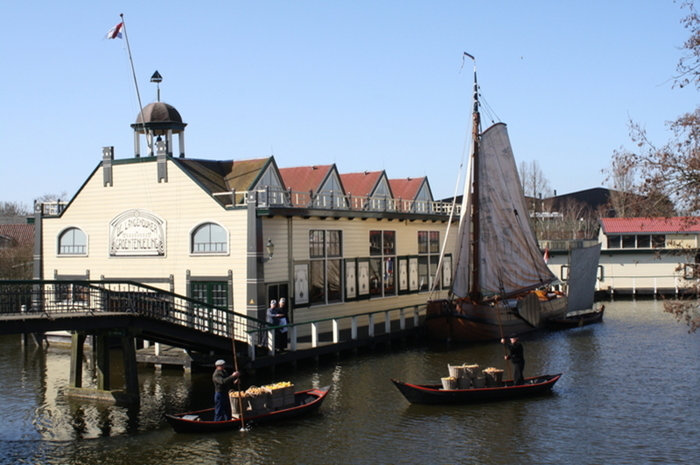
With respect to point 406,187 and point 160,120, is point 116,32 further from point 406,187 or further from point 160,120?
point 406,187

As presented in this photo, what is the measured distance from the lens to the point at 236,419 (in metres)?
20.8

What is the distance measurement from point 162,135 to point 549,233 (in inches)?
2155

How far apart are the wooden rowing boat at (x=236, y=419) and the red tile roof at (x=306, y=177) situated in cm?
2163

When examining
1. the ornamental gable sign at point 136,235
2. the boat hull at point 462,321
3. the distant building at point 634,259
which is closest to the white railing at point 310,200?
the ornamental gable sign at point 136,235

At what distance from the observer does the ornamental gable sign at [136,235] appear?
3419cm

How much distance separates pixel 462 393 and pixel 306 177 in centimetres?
2395

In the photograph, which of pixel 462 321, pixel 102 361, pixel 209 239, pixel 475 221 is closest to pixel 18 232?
pixel 209 239

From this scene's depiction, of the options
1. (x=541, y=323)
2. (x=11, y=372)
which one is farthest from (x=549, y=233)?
(x=11, y=372)

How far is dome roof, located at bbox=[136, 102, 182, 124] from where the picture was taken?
3700 cm

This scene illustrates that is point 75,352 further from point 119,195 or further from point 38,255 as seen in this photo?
point 38,255

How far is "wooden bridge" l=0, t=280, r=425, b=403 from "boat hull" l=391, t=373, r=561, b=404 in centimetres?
653

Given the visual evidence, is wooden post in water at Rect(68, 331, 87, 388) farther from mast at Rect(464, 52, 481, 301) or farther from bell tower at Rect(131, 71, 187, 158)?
mast at Rect(464, 52, 481, 301)

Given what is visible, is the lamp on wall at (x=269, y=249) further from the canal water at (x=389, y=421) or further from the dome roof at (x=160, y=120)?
the dome roof at (x=160, y=120)

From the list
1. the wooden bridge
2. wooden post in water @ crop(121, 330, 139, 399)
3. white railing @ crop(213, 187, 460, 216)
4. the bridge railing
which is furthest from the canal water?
white railing @ crop(213, 187, 460, 216)
